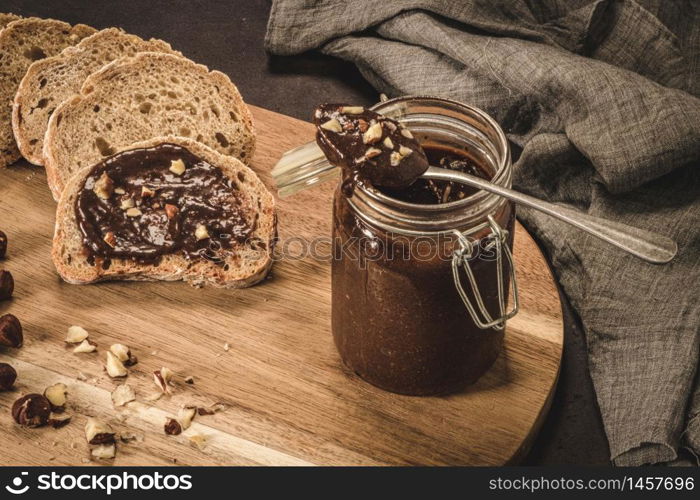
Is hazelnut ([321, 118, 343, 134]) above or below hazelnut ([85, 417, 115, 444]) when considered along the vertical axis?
above

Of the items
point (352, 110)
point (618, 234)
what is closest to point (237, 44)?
point (352, 110)

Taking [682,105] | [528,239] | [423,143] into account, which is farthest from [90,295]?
[682,105]

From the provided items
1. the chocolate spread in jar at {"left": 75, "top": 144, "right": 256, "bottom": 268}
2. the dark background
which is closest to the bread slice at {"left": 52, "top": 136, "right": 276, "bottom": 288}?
the chocolate spread in jar at {"left": 75, "top": 144, "right": 256, "bottom": 268}

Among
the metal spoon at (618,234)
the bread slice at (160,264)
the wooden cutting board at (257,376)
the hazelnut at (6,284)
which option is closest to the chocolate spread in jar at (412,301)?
the wooden cutting board at (257,376)

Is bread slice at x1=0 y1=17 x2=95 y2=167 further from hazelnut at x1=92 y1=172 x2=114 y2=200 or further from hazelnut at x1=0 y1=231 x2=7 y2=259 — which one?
hazelnut at x1=92 y1=172 x2=114 y2=200

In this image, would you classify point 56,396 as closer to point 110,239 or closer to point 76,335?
point 76,335

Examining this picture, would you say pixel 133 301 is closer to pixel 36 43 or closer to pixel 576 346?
pixel 36 43

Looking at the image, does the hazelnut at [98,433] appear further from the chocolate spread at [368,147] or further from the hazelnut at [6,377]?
the chocolate spread at [368,147]
